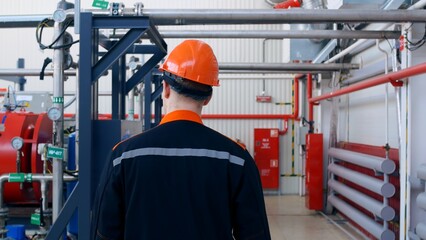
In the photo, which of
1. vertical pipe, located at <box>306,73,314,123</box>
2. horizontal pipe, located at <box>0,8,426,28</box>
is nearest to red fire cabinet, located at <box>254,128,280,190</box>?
vertical pipe, located at <box>306,73,314,123</box>

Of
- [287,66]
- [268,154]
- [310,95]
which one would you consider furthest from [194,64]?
[268,154]

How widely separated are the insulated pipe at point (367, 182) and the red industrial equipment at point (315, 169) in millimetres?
569

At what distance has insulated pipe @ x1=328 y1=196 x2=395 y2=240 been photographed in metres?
4.45

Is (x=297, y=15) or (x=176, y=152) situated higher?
(x=297, y=15)

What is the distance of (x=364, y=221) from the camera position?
5.19m

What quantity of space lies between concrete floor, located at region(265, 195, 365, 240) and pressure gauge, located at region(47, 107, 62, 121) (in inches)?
151

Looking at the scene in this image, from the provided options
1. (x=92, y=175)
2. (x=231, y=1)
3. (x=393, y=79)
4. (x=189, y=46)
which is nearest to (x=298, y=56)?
(x=393, y=79)

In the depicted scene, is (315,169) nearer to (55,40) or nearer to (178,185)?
(55,40)

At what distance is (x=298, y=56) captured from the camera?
6281mm

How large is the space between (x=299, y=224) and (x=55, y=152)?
4742 millimetres

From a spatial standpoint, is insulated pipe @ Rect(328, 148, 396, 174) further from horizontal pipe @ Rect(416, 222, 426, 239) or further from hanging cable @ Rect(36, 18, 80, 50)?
hanging cable @ Rect(36, 18, 80, 50)

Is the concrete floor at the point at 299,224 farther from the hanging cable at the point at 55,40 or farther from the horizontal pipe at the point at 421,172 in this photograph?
the hanging cable at the point at 55,40

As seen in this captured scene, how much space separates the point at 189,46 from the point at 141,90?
4.92 meters

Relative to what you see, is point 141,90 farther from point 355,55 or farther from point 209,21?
point 355,55
